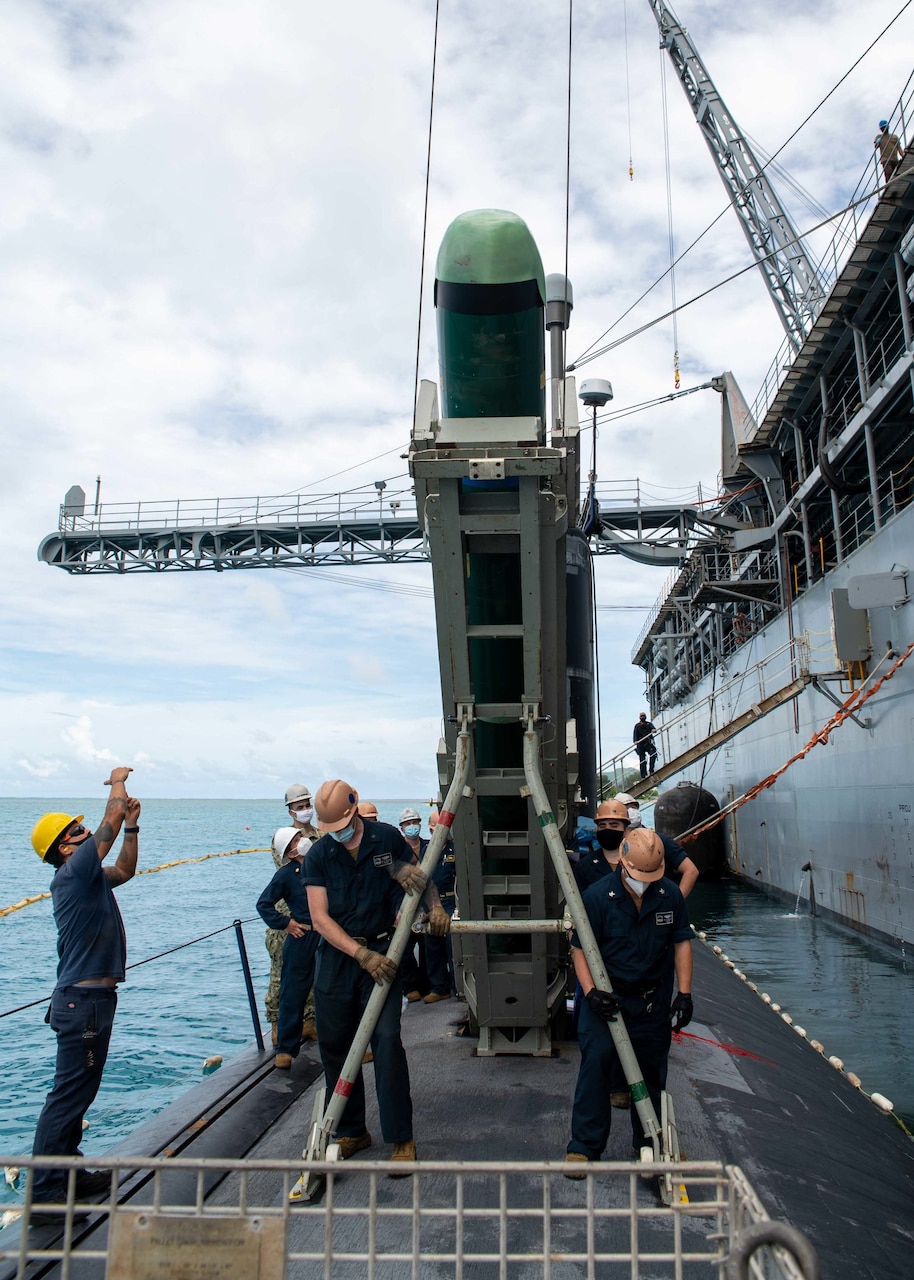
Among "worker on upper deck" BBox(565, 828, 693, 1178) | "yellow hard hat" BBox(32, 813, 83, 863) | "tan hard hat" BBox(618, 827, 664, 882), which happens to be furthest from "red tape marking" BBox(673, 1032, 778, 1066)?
"yellow hard hat" BBox(32, 813, 83, 863)

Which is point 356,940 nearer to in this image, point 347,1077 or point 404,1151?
point 347,1077

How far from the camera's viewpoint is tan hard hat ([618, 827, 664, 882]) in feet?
14.9

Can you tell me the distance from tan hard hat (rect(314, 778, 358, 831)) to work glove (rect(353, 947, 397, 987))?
64 centimetres

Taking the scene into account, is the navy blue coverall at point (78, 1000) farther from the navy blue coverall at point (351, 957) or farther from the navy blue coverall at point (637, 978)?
the navy blue coverall at point (637, 978)

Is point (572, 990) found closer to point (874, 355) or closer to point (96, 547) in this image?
point (874, 355)

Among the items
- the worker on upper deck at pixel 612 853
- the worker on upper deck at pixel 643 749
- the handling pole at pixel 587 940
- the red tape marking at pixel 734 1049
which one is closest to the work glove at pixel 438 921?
the handling pole at pixel 587 940

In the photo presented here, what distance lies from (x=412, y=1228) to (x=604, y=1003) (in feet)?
4.37

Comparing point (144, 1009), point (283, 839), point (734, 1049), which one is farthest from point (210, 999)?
point (734, 1049)

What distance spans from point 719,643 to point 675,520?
482 cm

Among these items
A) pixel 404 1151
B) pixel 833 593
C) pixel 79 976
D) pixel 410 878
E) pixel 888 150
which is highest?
pixel 888 150

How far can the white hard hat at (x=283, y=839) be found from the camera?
7012mm

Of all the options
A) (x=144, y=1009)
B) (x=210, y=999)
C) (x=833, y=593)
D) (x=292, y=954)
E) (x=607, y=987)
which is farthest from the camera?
(x=833, y=593)

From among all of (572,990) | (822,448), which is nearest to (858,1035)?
(572,990)

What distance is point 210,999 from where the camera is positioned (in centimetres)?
1461
